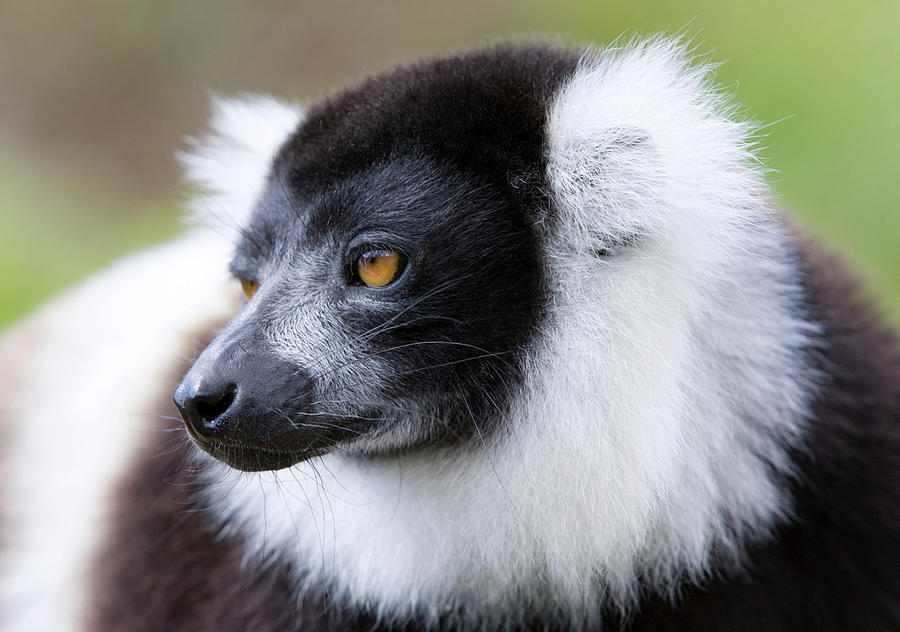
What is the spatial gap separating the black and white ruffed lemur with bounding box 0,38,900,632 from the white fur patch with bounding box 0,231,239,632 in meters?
0.95

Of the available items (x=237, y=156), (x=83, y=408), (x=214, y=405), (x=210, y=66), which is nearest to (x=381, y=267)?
(x=214, y=405)

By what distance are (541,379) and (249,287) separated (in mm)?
1174

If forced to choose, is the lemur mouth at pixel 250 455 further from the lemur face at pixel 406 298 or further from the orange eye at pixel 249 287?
the orange eye at pixel 249 287

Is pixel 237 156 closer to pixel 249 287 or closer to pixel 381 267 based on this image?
pixel 249 287

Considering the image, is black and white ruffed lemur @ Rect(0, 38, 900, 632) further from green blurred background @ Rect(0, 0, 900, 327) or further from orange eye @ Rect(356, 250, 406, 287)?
green blurred background @ Rect(0, 0, 900, 327)

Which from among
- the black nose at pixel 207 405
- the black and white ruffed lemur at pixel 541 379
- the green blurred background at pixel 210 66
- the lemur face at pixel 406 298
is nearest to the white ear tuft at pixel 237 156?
the black and white ruffed lemur at pixel 541 379

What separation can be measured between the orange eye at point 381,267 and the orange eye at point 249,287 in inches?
21.6

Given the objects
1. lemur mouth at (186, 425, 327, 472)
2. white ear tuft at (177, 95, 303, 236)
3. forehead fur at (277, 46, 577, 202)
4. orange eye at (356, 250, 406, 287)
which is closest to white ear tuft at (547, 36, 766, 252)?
forehead fur at (277, 46, 577, 202)

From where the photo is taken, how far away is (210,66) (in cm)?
1424

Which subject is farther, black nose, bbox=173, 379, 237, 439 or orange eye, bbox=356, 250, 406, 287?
orange eye, bbox=356, 250, 406, 287

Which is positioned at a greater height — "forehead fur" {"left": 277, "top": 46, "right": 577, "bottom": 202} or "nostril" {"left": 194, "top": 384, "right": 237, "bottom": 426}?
"forehead fur" {"left": 277, "top": 46, "right": 577, "bottom": 202}

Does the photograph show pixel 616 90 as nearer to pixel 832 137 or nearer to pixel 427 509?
pixel 427 509

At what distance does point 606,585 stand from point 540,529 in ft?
1.16

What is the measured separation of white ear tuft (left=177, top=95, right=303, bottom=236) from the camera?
13.6 ft
